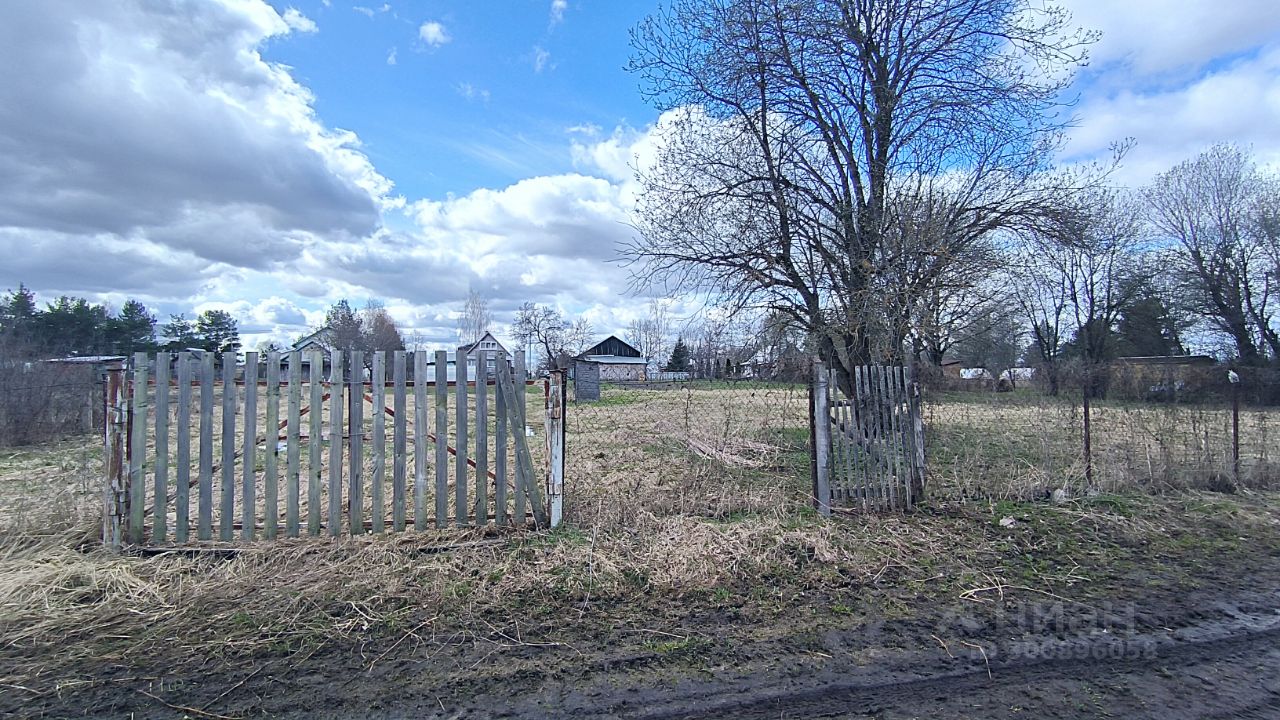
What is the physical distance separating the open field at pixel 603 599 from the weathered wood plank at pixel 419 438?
0.23 metres

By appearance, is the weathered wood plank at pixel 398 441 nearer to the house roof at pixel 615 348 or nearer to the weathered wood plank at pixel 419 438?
the weathered wood plank at pixel 419 438

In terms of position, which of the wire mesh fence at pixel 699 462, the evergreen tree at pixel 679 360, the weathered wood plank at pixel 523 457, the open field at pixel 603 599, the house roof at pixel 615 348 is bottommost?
the open field at pixel 603 599

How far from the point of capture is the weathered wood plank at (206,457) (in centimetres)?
448

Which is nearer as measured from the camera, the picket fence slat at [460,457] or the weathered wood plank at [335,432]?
the weathered wood plank at [335,432]

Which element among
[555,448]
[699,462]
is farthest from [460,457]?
[699,462]

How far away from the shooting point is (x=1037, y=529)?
5.60m

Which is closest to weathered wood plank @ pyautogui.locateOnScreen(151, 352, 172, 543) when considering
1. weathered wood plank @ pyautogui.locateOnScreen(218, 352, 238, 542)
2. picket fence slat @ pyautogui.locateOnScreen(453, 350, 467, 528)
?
weathered wood plank @ pyautogui.locateOnScreen(218, 352, 238, 542)

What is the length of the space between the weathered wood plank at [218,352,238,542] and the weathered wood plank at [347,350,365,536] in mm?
850

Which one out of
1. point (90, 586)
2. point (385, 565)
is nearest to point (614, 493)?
point (385, 565)

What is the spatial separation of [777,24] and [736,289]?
3.73 metres

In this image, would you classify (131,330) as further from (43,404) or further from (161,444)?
(161,444)

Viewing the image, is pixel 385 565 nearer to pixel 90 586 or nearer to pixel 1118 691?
pixel 90 586

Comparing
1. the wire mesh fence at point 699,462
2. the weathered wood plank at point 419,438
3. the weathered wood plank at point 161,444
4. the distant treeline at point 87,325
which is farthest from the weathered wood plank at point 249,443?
the distant treeline at point 87,325

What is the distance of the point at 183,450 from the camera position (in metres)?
4.63
